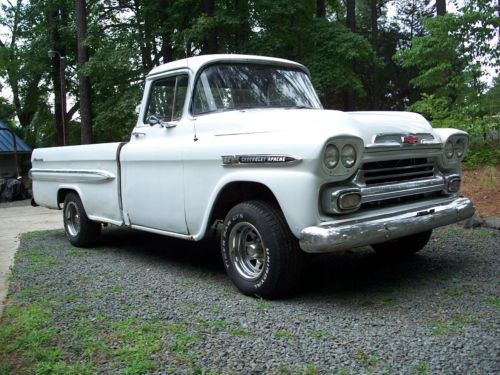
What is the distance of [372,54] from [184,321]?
1566 centimetres

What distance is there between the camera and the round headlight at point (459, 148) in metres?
4.86

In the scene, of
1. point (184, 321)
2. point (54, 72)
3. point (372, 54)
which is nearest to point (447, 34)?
point (372, 54)

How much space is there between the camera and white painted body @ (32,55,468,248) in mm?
3777

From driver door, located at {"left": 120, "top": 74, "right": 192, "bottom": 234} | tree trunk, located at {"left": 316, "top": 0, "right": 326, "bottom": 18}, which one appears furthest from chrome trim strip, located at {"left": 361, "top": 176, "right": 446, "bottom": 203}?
tree trunk, located at {"left": 316, "top": 0, "right": 326, "bottom": 18}

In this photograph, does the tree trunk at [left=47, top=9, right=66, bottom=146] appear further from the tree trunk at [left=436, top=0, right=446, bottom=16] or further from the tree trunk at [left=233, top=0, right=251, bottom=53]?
the tree trunk at [left=436, top=0, right=446, bottom=16]

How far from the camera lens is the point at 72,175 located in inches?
266


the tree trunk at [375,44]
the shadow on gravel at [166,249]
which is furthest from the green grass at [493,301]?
the tree trunk at [375,44]

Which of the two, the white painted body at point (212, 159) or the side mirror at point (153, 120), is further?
the side mirror at point (153, 120)

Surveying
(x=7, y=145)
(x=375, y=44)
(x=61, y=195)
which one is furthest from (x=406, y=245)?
(x=375, y=44)

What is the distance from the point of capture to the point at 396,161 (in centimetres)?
430

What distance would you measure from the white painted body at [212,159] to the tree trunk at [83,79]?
1161 cm

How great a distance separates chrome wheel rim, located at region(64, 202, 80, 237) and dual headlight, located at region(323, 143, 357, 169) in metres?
4.45

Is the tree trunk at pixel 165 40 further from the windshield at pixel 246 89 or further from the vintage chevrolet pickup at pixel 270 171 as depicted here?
the windshield at pixel 246 89

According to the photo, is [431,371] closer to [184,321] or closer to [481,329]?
[481,329]
